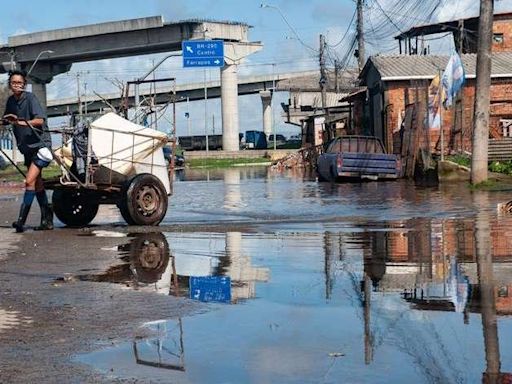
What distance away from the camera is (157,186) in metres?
13.5

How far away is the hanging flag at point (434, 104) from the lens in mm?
30109

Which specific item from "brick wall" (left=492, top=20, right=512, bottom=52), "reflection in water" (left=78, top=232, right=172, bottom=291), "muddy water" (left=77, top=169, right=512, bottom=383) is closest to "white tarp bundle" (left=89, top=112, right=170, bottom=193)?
"muddy water" (left=77, top=169, right=512, bottom=383)

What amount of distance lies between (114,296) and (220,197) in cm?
1528

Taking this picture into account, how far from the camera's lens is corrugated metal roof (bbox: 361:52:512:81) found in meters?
40.8

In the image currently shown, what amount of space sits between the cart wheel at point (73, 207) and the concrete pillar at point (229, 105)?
6054cm

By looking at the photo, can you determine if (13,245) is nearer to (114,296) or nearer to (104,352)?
(114,296)

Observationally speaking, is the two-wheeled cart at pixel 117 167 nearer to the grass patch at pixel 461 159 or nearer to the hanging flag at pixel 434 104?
the grass patch at pixel 461 159

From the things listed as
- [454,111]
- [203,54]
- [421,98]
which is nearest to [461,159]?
[421,98]

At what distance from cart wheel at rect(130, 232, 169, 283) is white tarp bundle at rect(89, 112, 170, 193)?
148cm

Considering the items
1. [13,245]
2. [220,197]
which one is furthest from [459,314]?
[220,197]

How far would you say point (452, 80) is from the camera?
29.7 metres

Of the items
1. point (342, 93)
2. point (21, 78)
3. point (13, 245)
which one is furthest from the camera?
point (342, 93)

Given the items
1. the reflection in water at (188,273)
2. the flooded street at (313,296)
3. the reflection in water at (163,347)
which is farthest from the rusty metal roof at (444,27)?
the reflection in water at (163,347)

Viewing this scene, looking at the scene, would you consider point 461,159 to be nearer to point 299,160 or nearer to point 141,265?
point 141,265
